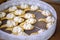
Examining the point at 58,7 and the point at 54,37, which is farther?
the point at 58,7

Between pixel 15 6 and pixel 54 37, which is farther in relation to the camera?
pixel 15 6

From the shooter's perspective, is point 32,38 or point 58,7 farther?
point 58,7

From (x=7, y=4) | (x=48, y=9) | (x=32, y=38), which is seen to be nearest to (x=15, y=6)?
(x=7, y=4)

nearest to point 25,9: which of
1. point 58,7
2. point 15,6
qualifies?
point 15,6

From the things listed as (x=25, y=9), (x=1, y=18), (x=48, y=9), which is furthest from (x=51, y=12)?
(x=1, y=18)

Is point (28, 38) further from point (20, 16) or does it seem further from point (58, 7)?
point (58, 7)

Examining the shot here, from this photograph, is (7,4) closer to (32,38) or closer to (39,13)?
(39,13)

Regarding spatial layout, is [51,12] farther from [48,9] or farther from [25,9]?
[25,9]
